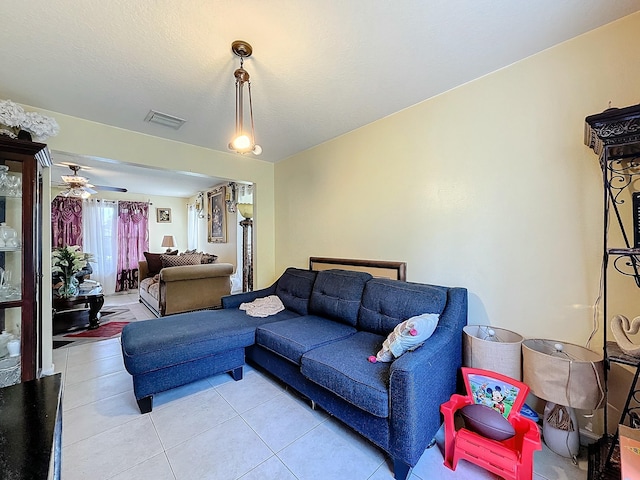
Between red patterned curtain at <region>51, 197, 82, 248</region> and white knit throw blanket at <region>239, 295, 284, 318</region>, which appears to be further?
red patterned curtain at <region>51, 197, 82, 248</region>

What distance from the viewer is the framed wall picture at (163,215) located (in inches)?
281

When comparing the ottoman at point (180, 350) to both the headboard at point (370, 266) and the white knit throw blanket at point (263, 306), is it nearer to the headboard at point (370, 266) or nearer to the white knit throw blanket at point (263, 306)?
the white knit throw blanket at point (263, 306)

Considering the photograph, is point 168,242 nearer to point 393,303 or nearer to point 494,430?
point 393,303

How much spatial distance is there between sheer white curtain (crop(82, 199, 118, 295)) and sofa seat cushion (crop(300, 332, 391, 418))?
6.54m

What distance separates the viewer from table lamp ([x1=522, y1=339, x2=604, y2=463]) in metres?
1.41

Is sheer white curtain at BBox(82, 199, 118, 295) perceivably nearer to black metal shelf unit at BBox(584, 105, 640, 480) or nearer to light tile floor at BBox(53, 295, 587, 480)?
light tile floor at BBox(53, 295, 587, 480)

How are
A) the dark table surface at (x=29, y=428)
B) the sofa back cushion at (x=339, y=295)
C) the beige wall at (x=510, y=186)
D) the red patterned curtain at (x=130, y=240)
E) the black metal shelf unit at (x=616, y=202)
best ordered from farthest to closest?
the red patterned curtain at (x=130, y=240), the sofa back cushion at (x=339, y=295), the beige wall at (x=510, y=186), the black metal shelf unit at (x=616, y=202), the dark table surface at (x=29, y=428)

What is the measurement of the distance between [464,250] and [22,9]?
310 centimetres


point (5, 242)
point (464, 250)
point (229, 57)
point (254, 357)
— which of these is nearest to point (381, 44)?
point (229, 57)

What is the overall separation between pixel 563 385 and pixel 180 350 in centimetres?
247

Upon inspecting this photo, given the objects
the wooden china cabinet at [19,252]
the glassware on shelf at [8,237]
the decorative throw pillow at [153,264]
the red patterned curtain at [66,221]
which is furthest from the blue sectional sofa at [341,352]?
the red patterned curtain at [66,221]

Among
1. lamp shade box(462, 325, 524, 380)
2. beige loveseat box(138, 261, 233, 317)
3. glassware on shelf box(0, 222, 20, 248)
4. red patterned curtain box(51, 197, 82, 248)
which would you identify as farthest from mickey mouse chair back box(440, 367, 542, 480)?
red patterned curtain box(51, 197, 82, 248)

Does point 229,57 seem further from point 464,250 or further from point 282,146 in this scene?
point 464,250

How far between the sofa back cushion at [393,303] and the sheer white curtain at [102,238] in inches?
259
